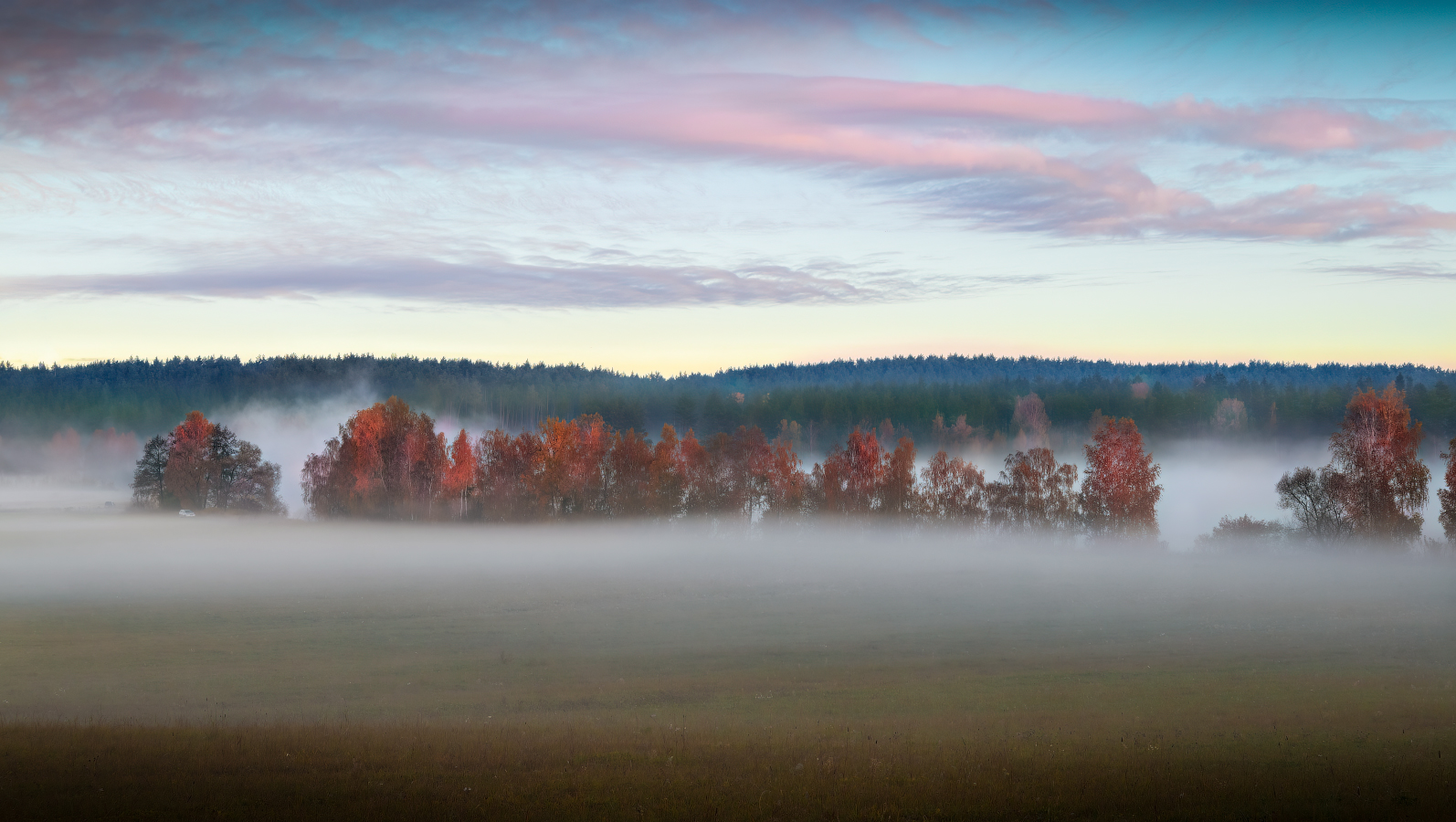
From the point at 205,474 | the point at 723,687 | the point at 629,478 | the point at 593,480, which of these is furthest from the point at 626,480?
the point at 723,687

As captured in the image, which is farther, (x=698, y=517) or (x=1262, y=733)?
(x=698, y=517)

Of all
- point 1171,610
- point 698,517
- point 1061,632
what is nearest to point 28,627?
point 1061,632

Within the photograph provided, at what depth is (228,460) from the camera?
4525 inches

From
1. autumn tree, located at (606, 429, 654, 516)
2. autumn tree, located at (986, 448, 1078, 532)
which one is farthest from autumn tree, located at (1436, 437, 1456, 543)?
autumn tree, located at (606, 429, 654, 516)

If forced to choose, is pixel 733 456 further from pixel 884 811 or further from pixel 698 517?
pixel 884 811

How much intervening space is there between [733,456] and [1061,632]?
66989mm

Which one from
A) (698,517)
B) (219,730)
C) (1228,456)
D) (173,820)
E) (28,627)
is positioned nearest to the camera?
(173,820)

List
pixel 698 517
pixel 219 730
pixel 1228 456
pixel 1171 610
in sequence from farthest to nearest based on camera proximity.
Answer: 1. pixel 1228 456
2. pixel 698 517
3. pixel 1171 610
4. pixel 219 730

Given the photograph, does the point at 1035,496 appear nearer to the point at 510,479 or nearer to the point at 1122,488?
the point at 1122,488

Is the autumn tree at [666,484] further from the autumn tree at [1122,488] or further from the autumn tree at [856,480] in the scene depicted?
the autumn tree at [1122,488]

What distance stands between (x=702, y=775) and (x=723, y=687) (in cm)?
1446

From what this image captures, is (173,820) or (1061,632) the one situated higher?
(173,820)

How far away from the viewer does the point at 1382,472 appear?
3142 inches

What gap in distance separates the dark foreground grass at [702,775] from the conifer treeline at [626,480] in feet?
265
